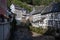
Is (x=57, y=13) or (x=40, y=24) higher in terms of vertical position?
(x=57, y=13)

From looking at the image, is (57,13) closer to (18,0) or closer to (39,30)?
(39,30)

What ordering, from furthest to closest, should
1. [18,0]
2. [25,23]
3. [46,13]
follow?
[18,0]
[25,23]
[46,13]

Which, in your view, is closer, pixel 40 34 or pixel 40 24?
pixel 40 34

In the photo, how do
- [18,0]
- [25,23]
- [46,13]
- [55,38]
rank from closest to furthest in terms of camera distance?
[55,38] < [46,13] < [25,23] < [18,0]

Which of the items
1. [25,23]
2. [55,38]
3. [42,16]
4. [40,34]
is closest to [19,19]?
[25,23]

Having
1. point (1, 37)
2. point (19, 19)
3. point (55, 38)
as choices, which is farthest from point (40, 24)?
point (1, 37)

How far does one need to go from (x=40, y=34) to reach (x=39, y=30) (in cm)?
94

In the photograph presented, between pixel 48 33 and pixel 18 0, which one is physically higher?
pixel 18 0

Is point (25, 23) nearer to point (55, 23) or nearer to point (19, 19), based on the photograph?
point (19, 19)

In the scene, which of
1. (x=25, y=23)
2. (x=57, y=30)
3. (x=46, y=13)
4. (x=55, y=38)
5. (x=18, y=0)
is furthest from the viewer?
(x=18, y=0)

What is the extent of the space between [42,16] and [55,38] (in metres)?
5.09

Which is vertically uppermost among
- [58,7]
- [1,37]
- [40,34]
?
[58,7]

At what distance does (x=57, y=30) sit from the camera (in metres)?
17.9

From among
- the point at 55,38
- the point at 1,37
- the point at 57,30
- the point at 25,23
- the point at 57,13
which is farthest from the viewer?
the point at 25,23
